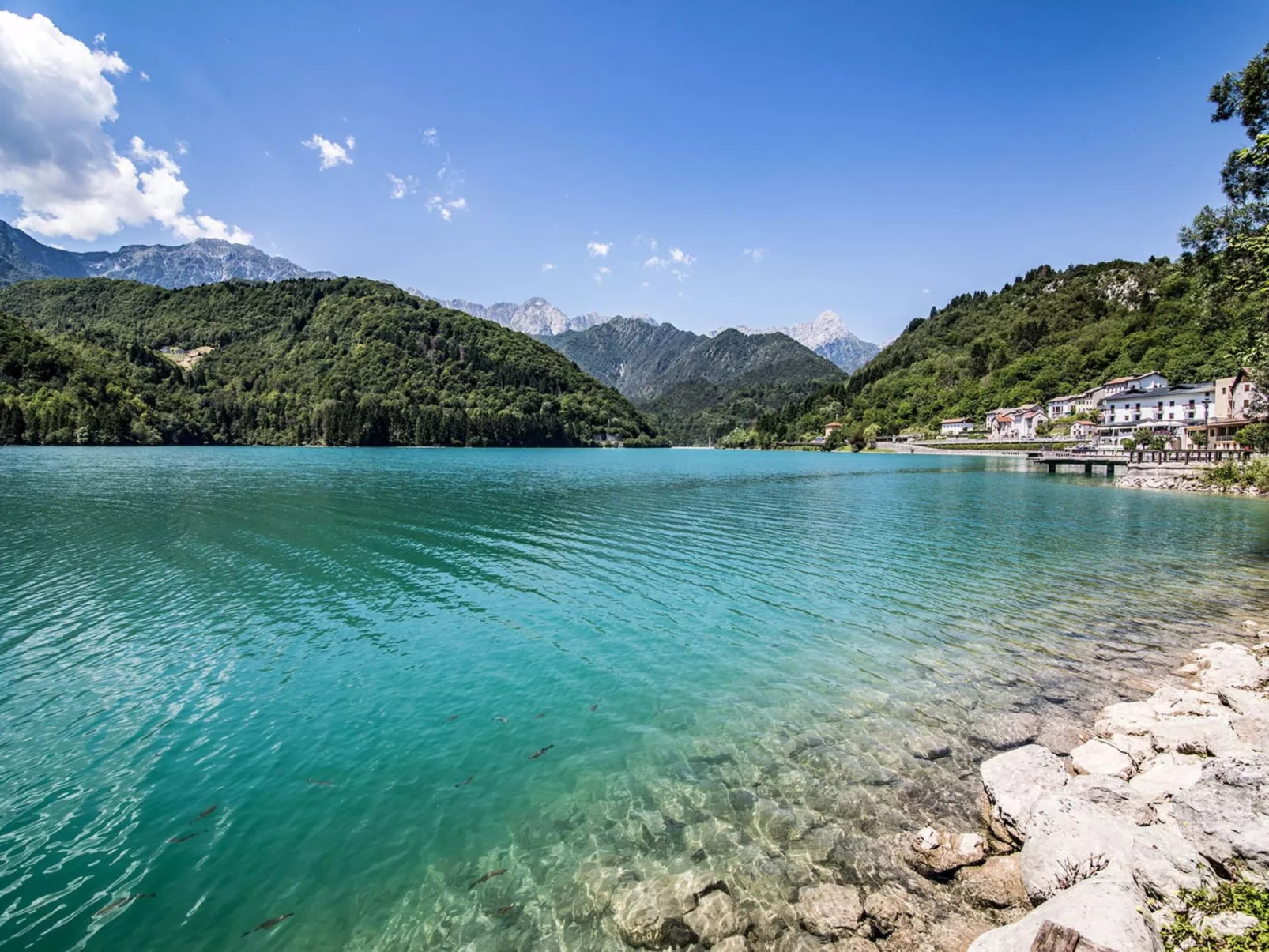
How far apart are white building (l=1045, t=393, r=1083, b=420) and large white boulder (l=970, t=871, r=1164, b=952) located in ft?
600

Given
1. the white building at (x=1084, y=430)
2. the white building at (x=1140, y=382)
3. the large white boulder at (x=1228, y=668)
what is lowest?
the large white boulder at (x=1228, y=668)

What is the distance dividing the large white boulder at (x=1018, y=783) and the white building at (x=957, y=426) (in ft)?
634

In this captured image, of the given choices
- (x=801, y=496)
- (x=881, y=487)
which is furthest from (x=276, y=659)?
(x=881, y=487)

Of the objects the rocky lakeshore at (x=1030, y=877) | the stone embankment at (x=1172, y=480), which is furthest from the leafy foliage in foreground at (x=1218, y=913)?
the stone embankment at (x=1172, y=480)

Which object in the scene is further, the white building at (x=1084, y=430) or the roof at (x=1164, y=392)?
the white building at (x=1084, y=430)

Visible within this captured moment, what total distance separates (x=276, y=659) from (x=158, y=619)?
549cm

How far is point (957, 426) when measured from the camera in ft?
593

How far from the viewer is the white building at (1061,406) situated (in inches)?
5906

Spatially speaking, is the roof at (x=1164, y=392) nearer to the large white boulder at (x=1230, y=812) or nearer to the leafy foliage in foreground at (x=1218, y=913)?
the large white boulder at (x=1230, y=812)

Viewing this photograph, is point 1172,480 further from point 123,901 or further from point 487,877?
point 123,901

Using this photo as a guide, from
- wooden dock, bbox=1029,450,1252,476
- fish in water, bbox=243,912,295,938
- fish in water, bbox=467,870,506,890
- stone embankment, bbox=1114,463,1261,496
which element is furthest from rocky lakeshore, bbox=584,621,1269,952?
wooden dock, bbox=1029,450,1252,476

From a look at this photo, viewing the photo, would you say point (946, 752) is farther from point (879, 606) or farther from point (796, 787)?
point (879, 606)

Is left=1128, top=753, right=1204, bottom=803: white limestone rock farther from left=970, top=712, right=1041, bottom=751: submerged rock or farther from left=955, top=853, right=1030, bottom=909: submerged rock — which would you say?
left=955, top=853, right=1030, bottom=909: submerged rock

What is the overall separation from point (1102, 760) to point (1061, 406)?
596 feet
